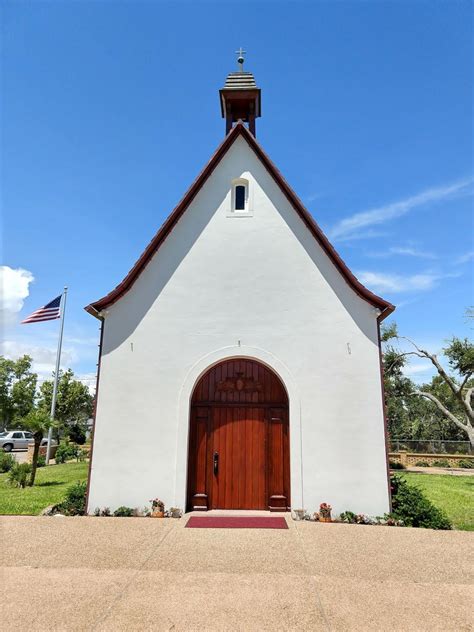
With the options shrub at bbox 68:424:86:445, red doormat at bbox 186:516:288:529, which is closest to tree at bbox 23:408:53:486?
red doormat at bbox 186:516:288:529

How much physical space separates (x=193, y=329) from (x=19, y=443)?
105 feet

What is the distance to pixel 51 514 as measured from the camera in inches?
363

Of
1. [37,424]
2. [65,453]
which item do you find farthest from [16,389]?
[37,424]

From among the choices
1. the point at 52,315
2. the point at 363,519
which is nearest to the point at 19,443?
the point at 52,315

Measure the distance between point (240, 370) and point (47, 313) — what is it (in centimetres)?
1315

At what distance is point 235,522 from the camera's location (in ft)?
28.0

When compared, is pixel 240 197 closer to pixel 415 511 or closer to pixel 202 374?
pixel 202 374

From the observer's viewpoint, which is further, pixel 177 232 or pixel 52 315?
pixel 52 315

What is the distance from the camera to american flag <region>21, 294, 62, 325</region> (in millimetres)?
18375

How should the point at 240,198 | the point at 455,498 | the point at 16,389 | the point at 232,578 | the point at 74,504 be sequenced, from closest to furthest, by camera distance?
the point at 232,578 → the point at 74,504 → the point at 240,198 → the point at 455,498 → the point at 16,389

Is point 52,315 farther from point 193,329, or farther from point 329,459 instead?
Result: point 329,459

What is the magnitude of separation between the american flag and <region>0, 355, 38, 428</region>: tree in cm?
2246

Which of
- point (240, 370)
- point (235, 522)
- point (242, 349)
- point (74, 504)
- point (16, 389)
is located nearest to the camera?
point (235, 522)

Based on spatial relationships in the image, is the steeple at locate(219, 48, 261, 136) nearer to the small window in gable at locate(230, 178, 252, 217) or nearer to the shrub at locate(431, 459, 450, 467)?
the small window in gable at locate(230, 178, 252, 217)
